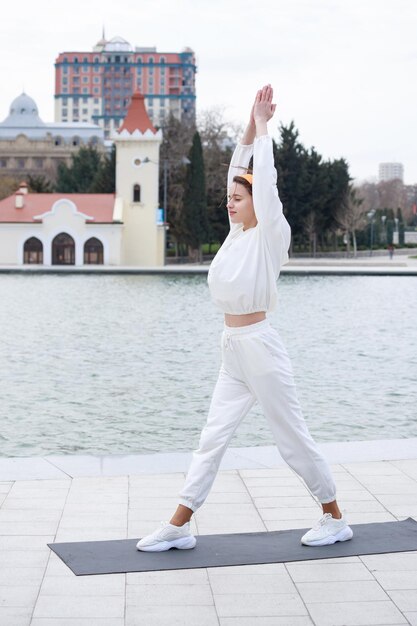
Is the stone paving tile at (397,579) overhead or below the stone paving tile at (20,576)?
overhead

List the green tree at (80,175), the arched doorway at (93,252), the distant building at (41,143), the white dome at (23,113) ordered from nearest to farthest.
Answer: the arched doorway at (93,252), the green tree at (80,175), the distant building at (41,143), the white dome at (23,113)

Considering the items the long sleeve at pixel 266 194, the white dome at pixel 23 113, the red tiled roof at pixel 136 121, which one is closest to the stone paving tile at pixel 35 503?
the long sleeve at pixel 266 194

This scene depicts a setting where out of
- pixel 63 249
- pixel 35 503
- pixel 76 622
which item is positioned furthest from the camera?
pixel 63 249

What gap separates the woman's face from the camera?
5172mm

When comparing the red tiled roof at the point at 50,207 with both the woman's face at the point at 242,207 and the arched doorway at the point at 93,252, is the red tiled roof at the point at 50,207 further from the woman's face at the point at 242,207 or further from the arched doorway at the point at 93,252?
the woman's face at the point at 242,207

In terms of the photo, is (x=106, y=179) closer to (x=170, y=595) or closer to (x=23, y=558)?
(x=23, y=558)

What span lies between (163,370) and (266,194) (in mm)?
9832

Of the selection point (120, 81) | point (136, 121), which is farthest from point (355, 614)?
point (120, 81)

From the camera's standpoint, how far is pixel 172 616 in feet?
13.7

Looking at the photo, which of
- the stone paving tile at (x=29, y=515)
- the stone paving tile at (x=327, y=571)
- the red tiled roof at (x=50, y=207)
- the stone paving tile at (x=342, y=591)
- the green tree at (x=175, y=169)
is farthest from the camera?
the green tree at (x=175, y=169)

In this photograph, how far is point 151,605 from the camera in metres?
4.31

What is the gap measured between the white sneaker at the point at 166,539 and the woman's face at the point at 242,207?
5.10 feet

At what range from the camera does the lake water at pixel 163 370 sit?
32.8 feet

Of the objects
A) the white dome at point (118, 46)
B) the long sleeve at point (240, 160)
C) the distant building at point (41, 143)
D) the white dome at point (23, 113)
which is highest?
the white dome at point (118, 46)
